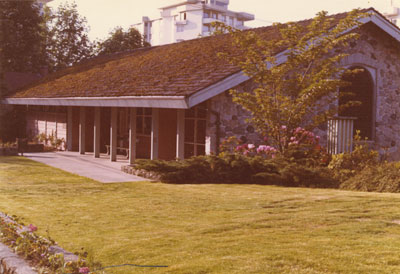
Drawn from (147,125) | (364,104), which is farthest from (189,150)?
(364,104)

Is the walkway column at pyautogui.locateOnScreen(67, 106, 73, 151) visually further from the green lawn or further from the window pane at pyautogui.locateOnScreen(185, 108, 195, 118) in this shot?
the green lawn

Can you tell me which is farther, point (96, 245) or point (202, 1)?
point (202, 1)

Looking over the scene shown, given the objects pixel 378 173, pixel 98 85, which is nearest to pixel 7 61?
pixel 98 85

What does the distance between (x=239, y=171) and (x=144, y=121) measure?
8850 millimetres

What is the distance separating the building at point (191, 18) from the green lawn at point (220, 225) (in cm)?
8843

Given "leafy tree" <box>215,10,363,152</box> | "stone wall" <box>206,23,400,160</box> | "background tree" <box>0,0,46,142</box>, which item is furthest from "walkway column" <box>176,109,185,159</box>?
"background tree" <box>0,0,46,142</box>

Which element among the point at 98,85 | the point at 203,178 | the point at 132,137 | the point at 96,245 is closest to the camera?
the point at 96,245

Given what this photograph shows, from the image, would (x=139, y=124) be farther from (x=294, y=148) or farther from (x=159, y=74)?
(x=294, y=148)

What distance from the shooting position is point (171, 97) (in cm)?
1360

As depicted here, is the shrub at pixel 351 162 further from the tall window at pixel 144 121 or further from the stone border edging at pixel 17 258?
the tall window at pixel 144 121

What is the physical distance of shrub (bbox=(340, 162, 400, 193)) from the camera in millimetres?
10577

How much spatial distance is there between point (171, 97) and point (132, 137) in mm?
4298

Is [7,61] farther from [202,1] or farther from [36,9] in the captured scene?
[202,1]

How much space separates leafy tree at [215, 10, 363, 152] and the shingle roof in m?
0.75
